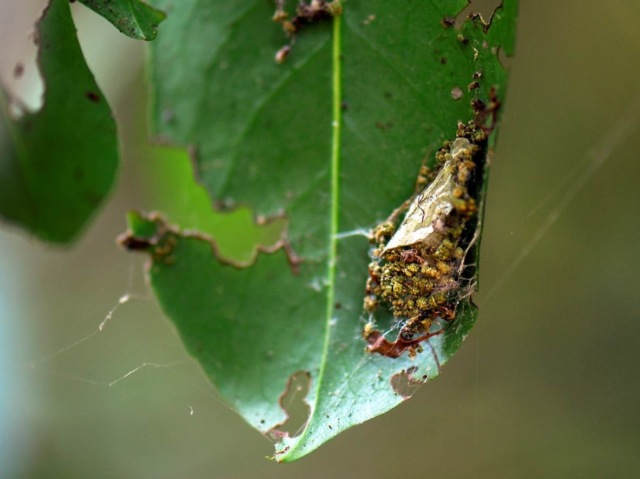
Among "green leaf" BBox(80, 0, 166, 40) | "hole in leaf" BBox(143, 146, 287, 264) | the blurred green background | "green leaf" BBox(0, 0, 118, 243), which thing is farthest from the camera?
the blurred green background

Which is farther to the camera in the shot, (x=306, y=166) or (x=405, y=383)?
(x=306, y=166)

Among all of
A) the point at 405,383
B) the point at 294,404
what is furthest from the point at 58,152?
the point at 405,383

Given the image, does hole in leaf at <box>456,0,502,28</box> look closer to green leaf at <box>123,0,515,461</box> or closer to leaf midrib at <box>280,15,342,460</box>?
green leaf at <box>123,0,515,461</box>

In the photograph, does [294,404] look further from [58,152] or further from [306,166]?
[58,152]

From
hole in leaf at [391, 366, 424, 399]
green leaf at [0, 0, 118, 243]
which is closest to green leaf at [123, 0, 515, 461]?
hole in leaf at [391, 366, 424, 399]

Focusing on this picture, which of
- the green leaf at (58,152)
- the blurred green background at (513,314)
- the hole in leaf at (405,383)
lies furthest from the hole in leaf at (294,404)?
the green leaf at (58,152)

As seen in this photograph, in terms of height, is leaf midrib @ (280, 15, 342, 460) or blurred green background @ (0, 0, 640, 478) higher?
leaf midrib @ (280, 15, 342, 460)

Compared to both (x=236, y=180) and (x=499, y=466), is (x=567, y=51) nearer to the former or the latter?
(x=236, y=180)
